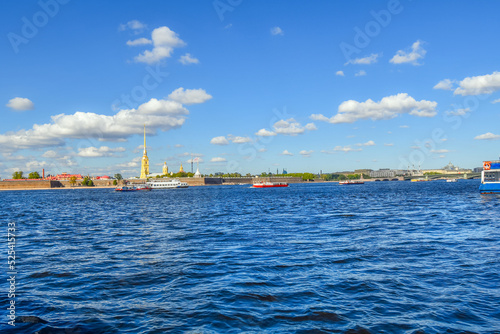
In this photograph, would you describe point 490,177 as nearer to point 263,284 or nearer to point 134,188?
point 263,284

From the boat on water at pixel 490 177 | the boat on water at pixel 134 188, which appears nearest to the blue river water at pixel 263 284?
the boat on water at pixel 490 177

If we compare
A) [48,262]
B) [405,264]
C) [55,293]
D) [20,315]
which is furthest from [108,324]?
[405,264]

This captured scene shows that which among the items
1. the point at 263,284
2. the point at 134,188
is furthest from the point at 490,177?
the point at 134,188

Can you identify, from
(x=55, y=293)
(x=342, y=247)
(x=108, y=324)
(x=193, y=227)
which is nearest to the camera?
(x=108, y=324)

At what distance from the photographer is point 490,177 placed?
56.1 metres

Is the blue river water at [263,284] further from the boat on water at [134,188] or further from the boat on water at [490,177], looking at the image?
the boat on water at [134,188]

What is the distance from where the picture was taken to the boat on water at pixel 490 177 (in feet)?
175

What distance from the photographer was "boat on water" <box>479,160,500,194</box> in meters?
53.4

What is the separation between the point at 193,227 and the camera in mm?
25844

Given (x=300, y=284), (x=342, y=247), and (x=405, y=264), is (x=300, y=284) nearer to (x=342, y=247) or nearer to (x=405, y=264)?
(x=405, y=264)

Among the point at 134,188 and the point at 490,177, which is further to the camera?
the point at 134,188

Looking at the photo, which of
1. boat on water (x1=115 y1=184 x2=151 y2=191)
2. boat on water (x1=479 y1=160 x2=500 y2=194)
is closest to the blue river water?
boat on water (x1=479 y1=160 x2=500 y2=194)

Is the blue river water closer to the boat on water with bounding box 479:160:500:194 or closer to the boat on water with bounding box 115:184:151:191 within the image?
the boat on water with bounding box 479:160:500:194

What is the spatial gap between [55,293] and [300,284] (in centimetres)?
708
